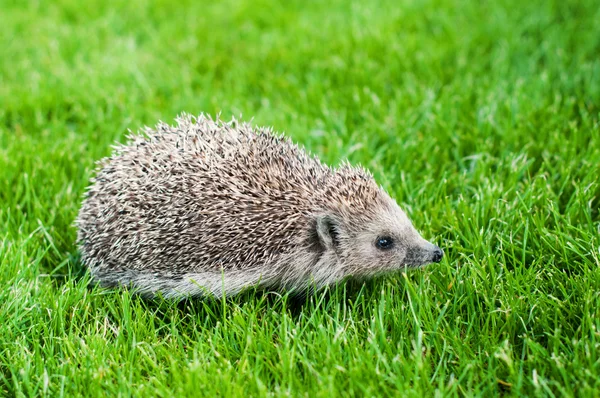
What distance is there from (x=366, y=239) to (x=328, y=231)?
204 millimetres

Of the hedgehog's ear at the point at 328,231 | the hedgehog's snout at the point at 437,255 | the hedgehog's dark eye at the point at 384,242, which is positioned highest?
the hedgehog's ear at the point at 328,231

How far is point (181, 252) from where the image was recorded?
11.7ft

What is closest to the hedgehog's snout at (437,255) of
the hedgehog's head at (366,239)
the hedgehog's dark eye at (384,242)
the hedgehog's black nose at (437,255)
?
the hedgehog's black nose at (437,255)

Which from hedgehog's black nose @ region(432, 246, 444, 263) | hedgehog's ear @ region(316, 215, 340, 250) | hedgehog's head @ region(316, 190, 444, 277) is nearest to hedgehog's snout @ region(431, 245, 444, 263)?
hedgehog's black nose @ region(432, 246, 444, 263)

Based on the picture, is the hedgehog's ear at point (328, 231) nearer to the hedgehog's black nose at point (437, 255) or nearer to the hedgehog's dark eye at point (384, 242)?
the hedgehog's dark eye at point (384, 242)

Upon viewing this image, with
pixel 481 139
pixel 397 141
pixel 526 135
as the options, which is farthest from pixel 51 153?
pixel 526 135

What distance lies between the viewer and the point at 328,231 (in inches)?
143

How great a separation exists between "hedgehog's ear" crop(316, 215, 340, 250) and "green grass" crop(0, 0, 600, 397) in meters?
0.27

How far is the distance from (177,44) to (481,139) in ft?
10.9

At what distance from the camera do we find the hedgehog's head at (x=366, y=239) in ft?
11.8

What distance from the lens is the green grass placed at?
9.93 feet

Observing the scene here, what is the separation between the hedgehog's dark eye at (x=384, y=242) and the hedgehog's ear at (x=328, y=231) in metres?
0.21

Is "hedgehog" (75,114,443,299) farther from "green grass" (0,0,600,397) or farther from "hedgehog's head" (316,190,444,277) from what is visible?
"green grass" (0,0,600,397)

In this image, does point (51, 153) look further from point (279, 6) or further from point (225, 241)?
point (279, 6)
